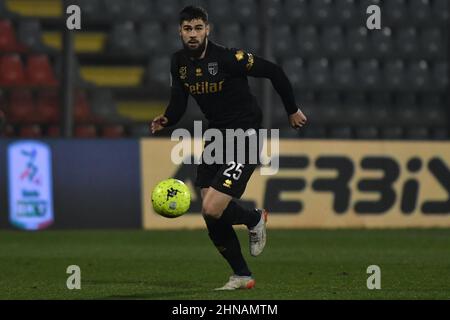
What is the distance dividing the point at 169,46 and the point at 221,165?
35.5ft

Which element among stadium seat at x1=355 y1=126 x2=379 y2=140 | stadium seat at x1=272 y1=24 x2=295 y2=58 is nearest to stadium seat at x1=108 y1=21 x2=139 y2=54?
stadium seat at x1=272 y1=24 x2=295 y2=58

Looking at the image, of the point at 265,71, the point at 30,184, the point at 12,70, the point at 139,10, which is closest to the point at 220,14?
the point at 139,10

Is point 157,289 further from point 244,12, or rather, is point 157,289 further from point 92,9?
point 92,9

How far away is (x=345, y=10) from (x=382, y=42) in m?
0.91

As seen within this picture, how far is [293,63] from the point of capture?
19.2m

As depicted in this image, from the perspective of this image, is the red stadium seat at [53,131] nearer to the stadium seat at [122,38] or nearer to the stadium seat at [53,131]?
the stadium seat at [53,131]

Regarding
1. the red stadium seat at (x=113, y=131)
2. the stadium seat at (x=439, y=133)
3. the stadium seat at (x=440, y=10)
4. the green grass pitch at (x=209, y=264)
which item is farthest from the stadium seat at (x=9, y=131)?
the stadium seat at (x=440, y=10)

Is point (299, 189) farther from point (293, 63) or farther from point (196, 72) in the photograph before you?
point (196, 72)

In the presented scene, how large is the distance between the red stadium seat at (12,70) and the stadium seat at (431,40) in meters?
6.82

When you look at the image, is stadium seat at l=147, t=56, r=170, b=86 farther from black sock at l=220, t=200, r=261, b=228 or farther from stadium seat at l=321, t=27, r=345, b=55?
black sock at l=220, t=200, r=261, b=228

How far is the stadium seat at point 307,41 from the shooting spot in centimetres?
1936

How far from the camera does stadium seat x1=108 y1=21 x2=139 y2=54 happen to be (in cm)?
1922

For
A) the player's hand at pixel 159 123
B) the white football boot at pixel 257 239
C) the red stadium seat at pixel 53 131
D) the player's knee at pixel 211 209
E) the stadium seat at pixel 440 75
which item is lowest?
the white football boot at pixel 257 239

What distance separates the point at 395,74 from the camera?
64.0 feet
